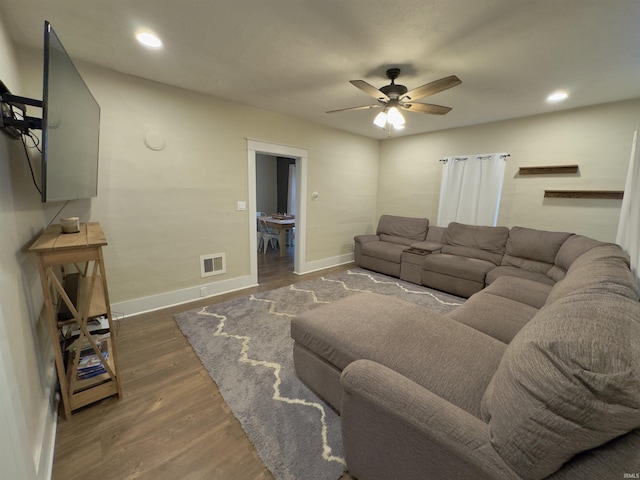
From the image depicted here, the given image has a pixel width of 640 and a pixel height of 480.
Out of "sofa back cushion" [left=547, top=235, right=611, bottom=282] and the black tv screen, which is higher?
the black tv screen

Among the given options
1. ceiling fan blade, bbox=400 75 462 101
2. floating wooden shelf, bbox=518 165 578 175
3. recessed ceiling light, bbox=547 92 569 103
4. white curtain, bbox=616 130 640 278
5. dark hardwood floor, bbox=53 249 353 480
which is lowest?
dark hardwood floor, bbox=53 249 353 480

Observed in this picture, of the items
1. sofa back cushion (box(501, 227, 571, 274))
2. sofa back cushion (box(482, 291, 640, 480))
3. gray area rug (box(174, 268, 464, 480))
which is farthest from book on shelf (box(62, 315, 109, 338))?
sofa back cushion (box(501, 227, 571, 274))

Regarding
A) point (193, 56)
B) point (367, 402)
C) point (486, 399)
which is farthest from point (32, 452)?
point (193, 56)

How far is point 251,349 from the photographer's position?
2.19 meters

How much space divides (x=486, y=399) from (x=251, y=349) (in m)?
1.79

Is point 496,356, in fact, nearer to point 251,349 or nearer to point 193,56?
point 251,349

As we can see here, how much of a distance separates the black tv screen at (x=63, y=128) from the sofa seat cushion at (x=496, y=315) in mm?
2640

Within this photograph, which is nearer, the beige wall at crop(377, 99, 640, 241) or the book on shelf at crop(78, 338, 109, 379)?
the book on shelf at crop(78, 338, 109, 379)

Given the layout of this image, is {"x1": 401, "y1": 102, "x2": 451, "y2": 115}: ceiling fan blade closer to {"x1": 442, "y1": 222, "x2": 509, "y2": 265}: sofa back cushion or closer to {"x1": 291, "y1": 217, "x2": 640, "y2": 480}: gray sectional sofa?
{"x1": 291, "y1": 217, "x2": 640, "y2": 480}: gray sectional sofa

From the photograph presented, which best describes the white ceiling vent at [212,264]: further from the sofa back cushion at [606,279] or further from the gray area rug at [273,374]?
the sofa back cushion at [606,279]

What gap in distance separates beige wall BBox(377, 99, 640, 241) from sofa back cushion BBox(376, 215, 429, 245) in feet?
1.18

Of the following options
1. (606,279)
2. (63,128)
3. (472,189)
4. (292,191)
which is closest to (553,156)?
(472,189)

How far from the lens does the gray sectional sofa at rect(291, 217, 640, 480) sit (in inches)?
24.3

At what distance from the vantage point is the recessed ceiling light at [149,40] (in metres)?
1.83
